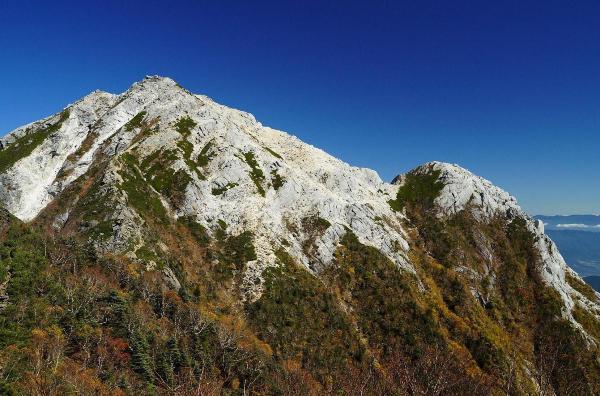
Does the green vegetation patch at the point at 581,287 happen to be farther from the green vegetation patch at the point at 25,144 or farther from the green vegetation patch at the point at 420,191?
the green vegetation patch at the point at 25,144

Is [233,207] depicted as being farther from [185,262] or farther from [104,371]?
[104,371]

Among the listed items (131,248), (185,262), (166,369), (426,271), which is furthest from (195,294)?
(426,271)

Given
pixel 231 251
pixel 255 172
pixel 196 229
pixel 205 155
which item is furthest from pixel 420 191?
pixel 196 229

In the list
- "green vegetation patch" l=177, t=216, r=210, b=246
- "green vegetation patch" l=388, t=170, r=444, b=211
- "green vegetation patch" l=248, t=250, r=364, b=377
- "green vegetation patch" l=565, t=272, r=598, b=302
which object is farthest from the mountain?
"green vegetation patch" l=565, t=272, r=598, b=302

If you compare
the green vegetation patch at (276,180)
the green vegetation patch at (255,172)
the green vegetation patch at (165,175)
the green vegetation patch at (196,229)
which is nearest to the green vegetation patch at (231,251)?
the green vegetation patch at (196,229)

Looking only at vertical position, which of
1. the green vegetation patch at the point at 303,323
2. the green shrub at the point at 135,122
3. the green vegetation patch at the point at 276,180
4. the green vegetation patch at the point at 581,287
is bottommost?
the green vegetation patch at the point at 303,323
